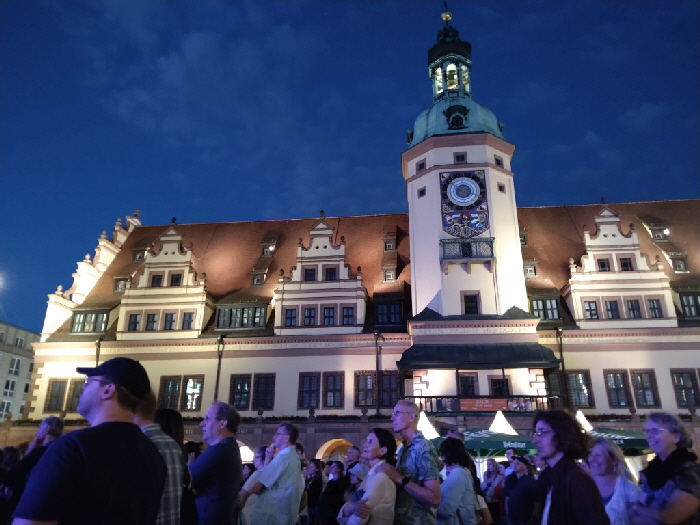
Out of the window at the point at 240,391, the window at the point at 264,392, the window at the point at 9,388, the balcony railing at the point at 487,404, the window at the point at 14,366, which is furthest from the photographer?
the window at the point at 14,366

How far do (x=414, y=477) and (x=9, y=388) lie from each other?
69.7 m

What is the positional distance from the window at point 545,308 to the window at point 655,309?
4.34 metres

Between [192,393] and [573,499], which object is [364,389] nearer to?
[192,393]

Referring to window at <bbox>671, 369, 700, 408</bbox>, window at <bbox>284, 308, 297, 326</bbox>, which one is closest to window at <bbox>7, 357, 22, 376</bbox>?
window at <bbox>284, 308, 297, 326</bbox>

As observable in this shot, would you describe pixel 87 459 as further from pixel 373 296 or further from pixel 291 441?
pixel 373 296

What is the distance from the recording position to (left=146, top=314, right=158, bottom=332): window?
28812mm

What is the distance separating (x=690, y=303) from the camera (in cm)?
2672

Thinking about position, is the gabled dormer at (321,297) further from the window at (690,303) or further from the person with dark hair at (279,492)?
→ the person with dark hair at (279,492)

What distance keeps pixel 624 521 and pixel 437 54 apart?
33677mm

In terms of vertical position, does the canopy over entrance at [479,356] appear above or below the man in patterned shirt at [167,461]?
above

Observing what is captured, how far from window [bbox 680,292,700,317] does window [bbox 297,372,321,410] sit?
1832cm

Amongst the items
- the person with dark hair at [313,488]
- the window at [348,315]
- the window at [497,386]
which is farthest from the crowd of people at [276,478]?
the window at [348,315]

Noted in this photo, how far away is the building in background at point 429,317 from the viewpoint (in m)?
24.8

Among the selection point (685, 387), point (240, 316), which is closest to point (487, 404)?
point (685, 387)
